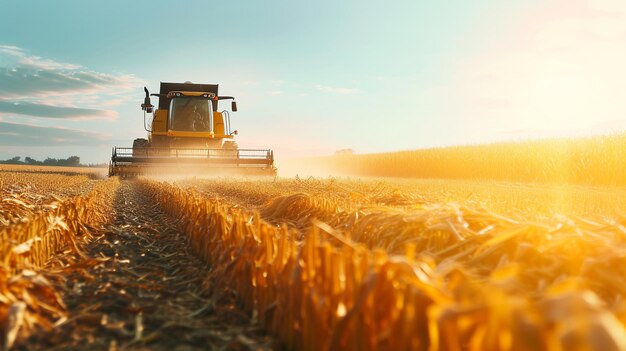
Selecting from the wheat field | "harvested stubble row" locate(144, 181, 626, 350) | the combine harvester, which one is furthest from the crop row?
"harvested stubble row" locate(144, 181, 626, 350)

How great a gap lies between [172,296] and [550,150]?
2272cm

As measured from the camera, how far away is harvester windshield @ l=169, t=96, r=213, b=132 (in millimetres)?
22031

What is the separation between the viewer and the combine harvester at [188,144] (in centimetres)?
2219

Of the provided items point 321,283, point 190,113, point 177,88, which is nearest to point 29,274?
point 321,283

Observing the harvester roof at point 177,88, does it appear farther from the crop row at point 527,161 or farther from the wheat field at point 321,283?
the wheat field at point 321,283

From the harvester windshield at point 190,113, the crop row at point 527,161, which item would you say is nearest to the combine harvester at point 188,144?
the harvester windshield at point 190,113

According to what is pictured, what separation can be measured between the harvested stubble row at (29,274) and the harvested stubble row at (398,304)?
1.13 meters

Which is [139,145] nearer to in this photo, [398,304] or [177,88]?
[177,88]

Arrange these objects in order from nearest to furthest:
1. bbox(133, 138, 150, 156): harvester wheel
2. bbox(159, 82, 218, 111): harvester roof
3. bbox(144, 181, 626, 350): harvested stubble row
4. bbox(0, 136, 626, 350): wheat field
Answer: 1. bbox(144, 181, 626, 350): harvested stubble row
2. bbox(0, 136, 626, 350): wheat field
3. bbox(159, 82, 218, 111): harvester roof
4. bbox(133, 138, 150, 156): harvester wheel

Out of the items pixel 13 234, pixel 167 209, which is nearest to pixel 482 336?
pixel 13 234

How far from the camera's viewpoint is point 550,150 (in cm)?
2306

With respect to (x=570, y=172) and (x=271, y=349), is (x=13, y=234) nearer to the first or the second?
(x=271, y=349)

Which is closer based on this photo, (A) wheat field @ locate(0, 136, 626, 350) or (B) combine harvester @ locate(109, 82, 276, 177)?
(A) wheat field @ locate(0, 136, 626, 350)

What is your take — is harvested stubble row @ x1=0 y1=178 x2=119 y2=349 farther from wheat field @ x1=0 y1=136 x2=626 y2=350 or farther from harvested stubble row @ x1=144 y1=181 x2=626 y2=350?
harvested stubble row @ x1=144 y1=181 x2=626 y2=350
